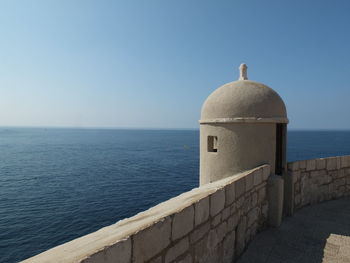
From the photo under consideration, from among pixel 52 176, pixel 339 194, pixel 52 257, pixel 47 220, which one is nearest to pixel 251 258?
pixel 52 257

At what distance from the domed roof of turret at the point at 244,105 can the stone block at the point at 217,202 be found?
8.39 feet

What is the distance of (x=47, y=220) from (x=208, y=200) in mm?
18646

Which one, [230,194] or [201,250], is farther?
[230,194]

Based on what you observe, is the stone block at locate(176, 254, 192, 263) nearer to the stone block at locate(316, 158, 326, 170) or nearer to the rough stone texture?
the rough stone texture

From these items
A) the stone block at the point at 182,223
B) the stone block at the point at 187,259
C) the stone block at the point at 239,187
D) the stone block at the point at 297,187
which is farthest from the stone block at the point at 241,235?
the stone block at the point at 297,187

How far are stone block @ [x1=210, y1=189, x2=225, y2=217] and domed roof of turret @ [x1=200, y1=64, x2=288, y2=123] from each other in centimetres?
256

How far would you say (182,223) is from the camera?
2836 millimetres

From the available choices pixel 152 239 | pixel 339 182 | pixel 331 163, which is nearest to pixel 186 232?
pixel 152 239

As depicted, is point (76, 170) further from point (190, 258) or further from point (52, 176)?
point (190, 258)

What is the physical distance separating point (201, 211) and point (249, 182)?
1.96 metres

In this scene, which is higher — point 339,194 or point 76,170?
point 339,194

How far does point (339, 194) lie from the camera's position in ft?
25.7

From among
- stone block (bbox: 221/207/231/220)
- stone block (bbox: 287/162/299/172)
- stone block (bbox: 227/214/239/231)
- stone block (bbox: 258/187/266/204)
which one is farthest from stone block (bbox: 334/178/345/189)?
stone block (bbox: 221/207/231/220)

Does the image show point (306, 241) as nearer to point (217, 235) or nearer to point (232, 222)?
point (232, 222)
